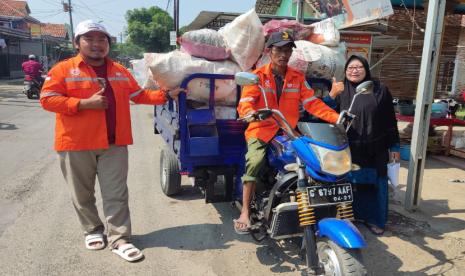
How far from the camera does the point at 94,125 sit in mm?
3248

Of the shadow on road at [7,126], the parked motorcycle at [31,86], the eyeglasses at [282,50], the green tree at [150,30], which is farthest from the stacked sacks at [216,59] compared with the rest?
the green tree at [150,30]

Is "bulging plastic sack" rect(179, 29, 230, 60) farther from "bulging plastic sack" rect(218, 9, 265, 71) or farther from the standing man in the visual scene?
the standing man

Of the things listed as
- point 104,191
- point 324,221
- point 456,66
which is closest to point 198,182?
point 104,191

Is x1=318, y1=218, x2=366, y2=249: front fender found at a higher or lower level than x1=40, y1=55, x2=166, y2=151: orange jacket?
lower

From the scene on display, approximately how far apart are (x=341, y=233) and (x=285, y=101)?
1357 mm

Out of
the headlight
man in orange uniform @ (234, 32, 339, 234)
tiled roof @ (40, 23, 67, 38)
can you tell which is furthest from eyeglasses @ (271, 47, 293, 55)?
tiled roof @ (40, 23, 67, 38)

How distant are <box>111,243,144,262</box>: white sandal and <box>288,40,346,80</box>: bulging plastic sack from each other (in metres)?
2.26

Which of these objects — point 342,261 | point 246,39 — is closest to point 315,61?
point 246,39

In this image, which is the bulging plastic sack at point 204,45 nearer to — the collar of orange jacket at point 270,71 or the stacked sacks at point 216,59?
the stacked sacks at point 216,59

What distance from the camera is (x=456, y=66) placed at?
9.66m

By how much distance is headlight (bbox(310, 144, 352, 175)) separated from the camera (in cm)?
251

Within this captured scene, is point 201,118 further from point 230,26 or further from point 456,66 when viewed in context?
point 456,66

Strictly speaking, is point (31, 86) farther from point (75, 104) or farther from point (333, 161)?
point (333, 161)

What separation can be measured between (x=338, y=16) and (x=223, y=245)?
4.74 meters
